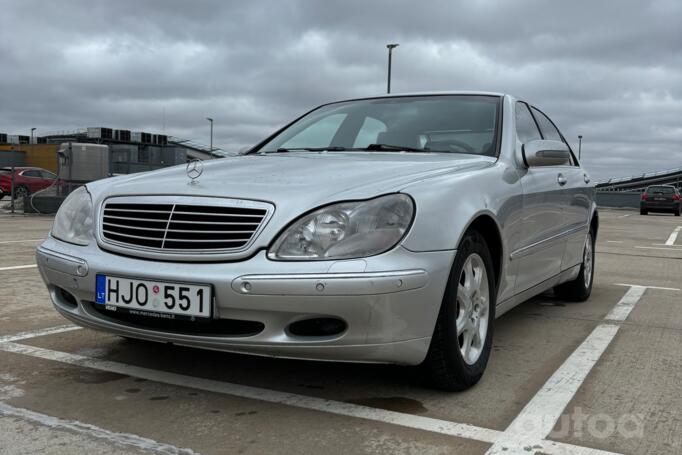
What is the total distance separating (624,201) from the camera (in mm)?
39844

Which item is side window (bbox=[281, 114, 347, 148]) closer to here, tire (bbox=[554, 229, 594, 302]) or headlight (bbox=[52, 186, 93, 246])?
headlight (bbox=[52, 186, 93, 246])

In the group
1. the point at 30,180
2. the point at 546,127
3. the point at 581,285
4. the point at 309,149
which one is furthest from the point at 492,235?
the point at 30,180

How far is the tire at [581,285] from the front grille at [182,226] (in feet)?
11.1

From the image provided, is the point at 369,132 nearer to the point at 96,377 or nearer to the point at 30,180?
the point at 96,377

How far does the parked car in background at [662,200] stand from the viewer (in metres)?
27.8

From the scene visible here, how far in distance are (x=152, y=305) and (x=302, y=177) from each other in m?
0.79

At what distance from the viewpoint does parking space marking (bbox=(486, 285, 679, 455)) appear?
7.51ft

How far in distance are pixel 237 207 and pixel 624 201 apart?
41.2 m

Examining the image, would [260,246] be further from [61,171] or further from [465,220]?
[61,171]

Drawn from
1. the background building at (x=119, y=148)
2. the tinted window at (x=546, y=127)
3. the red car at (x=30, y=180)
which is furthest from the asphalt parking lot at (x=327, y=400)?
the background building at (x=119, y=148)

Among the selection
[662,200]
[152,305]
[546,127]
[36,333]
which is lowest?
[36,333]

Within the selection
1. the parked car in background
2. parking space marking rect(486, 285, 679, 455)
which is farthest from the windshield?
the parked car in background

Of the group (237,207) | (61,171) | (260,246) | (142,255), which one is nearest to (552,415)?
(260,246)

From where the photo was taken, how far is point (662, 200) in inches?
1107
